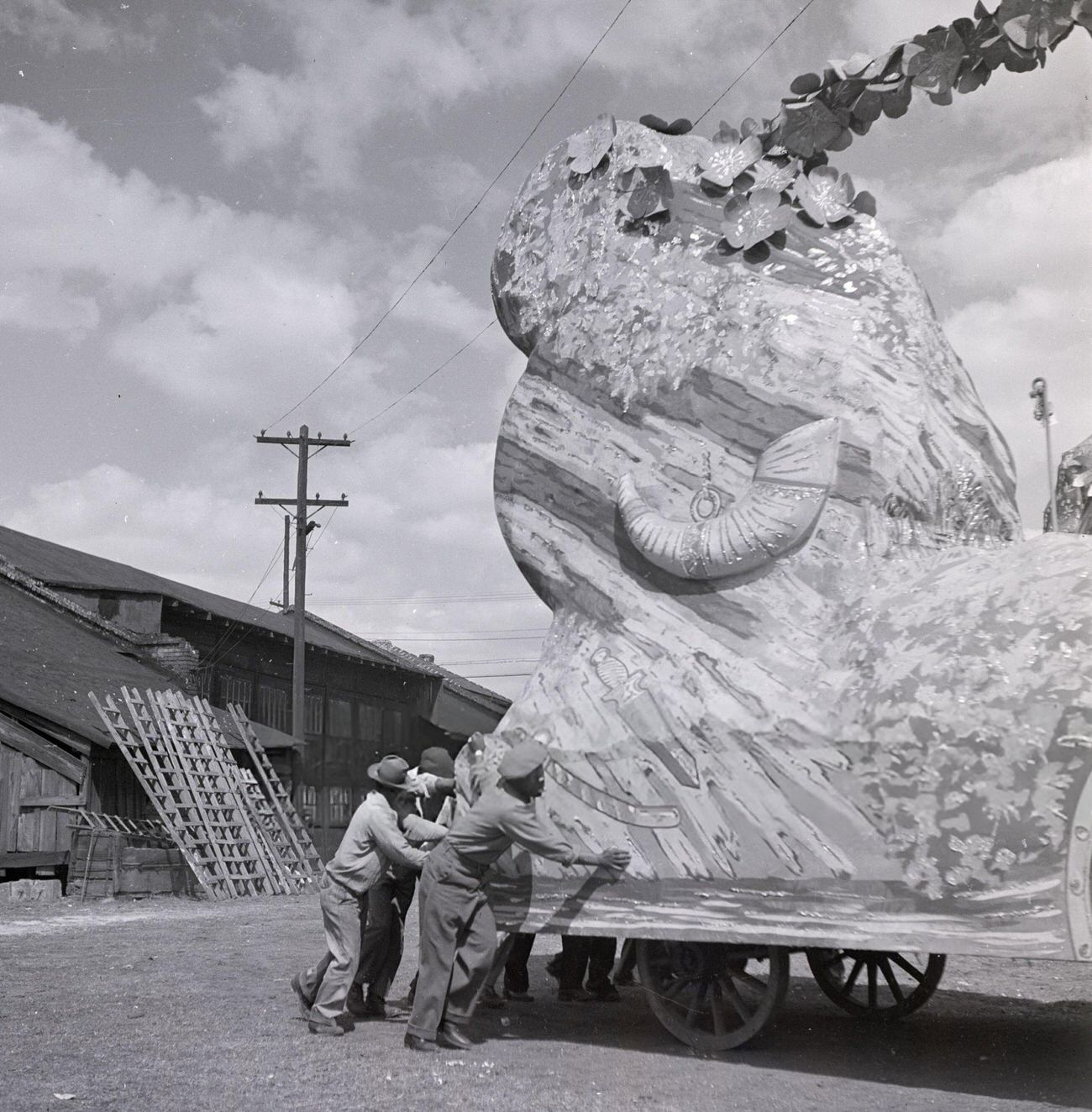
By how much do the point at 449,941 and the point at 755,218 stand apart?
12.8 ft

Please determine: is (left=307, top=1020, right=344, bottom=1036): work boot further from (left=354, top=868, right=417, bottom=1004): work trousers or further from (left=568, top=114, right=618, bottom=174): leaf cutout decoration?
(left=568, top=114, right=618, bottom=174): leaf cutout decoration

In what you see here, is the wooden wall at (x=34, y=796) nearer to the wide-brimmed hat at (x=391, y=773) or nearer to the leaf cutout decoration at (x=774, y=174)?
the wide-brimmed hat at (x=391, y=773)

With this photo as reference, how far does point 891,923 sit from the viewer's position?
4.99 m

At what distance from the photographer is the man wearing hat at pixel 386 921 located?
277 inches

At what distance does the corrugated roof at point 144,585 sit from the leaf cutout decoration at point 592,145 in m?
17.7

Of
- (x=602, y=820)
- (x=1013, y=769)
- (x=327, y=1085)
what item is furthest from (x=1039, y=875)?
(x=327, y=1085)

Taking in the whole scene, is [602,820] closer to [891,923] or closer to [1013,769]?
[891,923]

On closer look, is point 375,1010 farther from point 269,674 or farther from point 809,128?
point 269,674

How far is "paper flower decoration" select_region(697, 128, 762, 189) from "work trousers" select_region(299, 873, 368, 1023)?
14.0 ft

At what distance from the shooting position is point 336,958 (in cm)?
665

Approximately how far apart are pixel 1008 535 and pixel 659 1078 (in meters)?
2.93

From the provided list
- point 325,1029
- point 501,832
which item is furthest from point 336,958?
point 501,832

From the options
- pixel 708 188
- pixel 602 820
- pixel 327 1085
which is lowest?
pixel 327 1085

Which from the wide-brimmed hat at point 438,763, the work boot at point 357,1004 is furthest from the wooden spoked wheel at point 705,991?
the wide-brimmed hat at point 438,763
